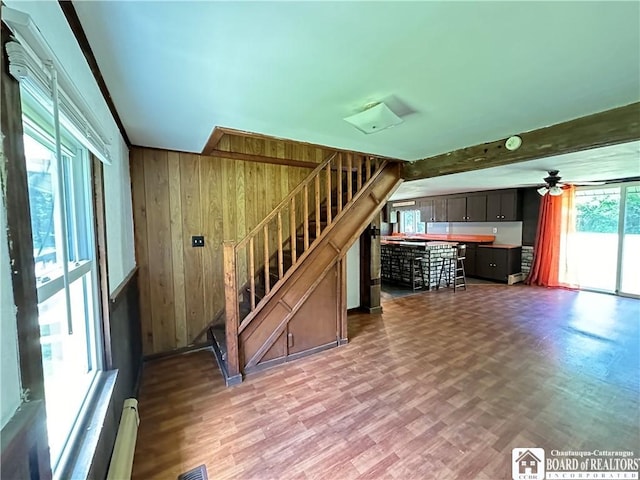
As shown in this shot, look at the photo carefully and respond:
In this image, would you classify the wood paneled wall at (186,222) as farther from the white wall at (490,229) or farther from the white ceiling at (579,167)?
the white wall at (490,229)

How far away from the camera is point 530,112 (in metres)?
2.05

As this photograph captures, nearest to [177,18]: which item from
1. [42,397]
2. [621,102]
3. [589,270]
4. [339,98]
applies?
[339,98]

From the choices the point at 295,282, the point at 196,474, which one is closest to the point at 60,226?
the point at 196,474

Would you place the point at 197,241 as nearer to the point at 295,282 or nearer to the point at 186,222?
the point at 186,222

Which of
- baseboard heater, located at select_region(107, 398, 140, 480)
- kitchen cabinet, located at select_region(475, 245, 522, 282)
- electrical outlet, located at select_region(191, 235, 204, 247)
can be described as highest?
electrical outlet, located at select_region(191, 235, 204, 247)

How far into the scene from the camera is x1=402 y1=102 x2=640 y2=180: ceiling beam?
6.42 feet

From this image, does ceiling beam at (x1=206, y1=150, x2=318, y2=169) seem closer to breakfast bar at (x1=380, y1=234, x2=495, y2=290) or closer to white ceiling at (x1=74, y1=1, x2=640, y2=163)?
white ceiling at (x1=74, y1=1, x2=640, y2=163)

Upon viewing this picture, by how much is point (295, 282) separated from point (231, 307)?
0.71 m

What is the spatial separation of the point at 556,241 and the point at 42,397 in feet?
25.7

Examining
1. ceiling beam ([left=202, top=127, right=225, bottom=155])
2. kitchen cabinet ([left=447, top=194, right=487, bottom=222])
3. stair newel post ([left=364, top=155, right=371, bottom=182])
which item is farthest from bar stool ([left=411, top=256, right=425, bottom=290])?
ceiling beam ([left=202, top=127, right=225, bottom=155])

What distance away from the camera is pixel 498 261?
259 inches

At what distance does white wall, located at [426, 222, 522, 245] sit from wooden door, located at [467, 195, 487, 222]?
0.32 meters

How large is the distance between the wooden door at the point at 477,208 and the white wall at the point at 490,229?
12.7 inches

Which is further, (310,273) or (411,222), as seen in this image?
(411,222)
